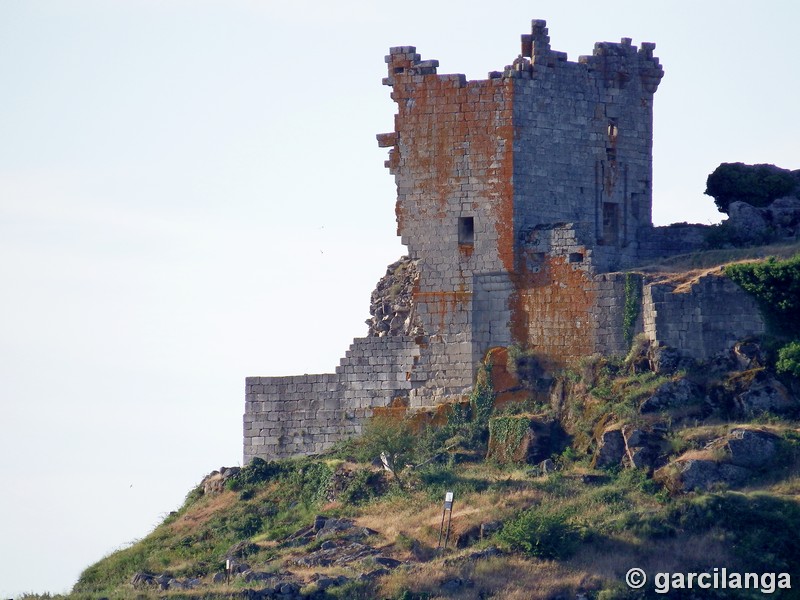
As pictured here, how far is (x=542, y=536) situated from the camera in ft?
143

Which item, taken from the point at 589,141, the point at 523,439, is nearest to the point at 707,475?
the point at 523,439

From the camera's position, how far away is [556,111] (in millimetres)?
50344

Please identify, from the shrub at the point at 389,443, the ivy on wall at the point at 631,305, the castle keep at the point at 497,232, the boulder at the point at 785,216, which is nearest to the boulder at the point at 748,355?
the ivy on wall at the point at 631,305

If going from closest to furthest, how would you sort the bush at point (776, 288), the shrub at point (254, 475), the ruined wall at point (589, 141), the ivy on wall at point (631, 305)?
the bush at point (776, 288)
the ivy on wall at point (631, 305)
the ruined wall at point (589, 141)
the shrub at point (254, 475)

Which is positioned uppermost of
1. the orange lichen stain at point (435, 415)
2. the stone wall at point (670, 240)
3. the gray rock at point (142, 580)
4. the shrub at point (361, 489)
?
the stone wall at point (670, 240)

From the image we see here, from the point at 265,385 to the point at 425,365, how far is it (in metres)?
3.57

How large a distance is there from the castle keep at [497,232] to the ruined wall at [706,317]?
42.2 inches

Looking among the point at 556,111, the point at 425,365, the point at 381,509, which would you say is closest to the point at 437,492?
the point at 381,509

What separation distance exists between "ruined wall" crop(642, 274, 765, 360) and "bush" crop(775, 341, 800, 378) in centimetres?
80

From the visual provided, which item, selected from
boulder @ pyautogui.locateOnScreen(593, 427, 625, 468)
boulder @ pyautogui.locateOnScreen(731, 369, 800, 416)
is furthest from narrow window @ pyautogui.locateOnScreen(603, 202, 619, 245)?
boulder @ pyautogui.locateOnScreen(593, 427, 625, 468)

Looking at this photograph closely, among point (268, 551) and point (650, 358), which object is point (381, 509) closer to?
point (268, 551)

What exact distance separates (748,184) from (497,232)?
246 inches

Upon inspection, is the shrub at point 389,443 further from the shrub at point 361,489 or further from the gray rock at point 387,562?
the gray rock at point 387,562

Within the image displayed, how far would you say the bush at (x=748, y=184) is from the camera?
52.5 m
